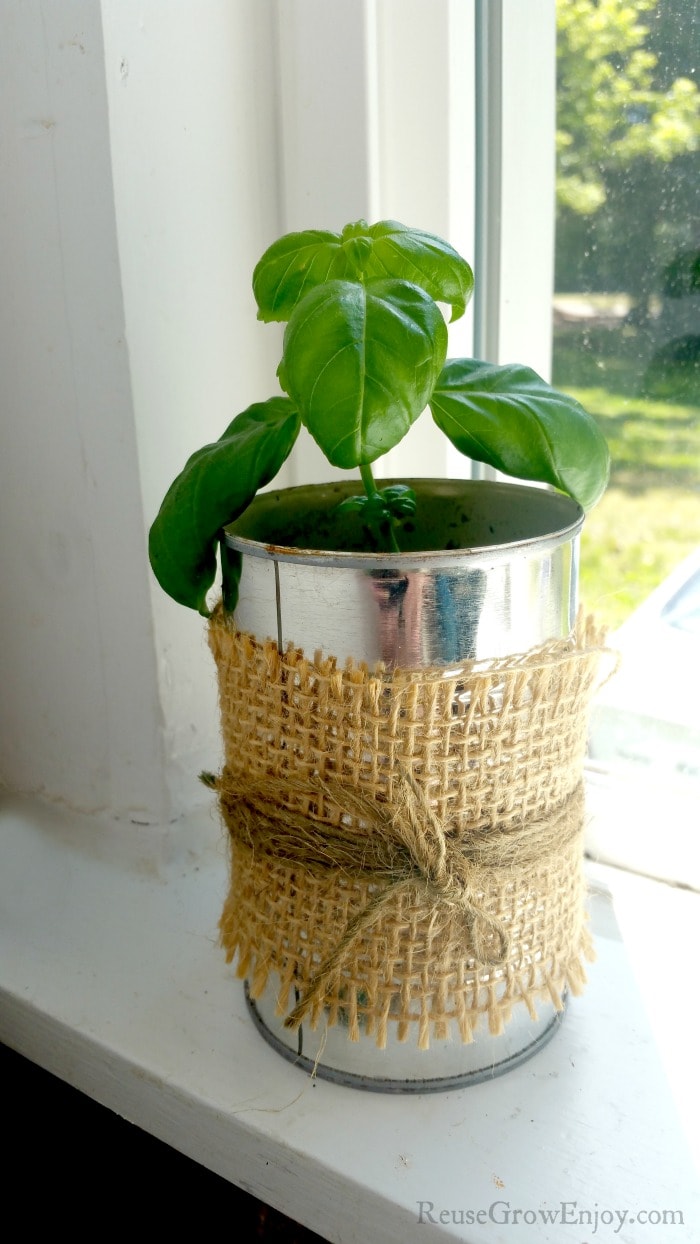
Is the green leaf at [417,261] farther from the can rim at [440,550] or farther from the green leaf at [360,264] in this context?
the can rim at [440,550]

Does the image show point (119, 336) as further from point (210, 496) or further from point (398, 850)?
point (398, 850)

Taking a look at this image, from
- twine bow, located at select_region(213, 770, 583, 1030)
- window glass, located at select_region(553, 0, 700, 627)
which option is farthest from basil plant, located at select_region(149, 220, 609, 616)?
window glass, located at select_region(553, 0, 700, 627)

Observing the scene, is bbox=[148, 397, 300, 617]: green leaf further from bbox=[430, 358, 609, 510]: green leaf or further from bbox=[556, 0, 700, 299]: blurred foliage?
bbox=[556, 0, 700, 299]: blurred foliage

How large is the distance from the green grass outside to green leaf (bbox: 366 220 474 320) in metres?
0.27

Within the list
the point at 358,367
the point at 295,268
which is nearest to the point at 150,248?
the point at 295,268

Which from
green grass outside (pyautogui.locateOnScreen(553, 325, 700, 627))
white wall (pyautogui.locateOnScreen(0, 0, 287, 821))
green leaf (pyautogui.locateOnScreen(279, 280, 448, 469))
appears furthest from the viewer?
green grass outside (pyautogui.locateOnScreen(553, 325, 700, 627))

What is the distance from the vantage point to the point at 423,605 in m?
0.45

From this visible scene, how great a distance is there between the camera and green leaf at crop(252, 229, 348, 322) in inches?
19.2

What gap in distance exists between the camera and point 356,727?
1.52 ft

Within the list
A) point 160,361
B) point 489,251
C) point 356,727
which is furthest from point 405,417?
point 489,251

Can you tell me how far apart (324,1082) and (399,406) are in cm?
34

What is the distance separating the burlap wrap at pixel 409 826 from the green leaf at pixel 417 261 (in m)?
0.17

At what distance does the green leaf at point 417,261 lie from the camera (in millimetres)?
470

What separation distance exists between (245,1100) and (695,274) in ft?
1.84
